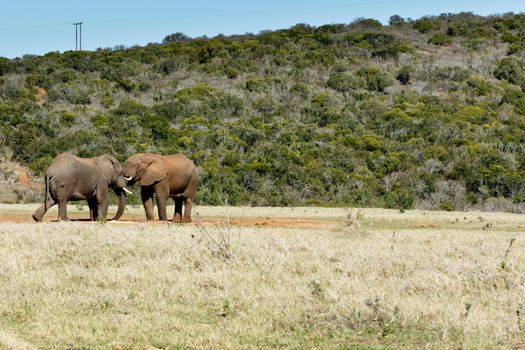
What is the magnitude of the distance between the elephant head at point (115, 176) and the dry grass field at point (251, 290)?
4.91 metres

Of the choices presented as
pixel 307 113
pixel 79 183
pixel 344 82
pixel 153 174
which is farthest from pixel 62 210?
pixel 344 82

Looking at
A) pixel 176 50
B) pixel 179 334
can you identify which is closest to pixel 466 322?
pixel 179 334

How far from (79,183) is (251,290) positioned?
10.3m

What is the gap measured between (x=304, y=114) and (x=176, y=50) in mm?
23948

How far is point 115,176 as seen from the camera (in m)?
20.7

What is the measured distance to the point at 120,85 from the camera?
57656mm

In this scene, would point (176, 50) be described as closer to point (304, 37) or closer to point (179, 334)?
point (304, 37)

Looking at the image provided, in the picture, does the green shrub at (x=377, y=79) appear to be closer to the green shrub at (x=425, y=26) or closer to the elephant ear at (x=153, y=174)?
the green shrub at (x=425, y=26)

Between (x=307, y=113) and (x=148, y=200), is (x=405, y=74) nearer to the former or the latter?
(x=307, y=113)

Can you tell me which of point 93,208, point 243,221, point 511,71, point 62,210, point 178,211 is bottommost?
point 243,221

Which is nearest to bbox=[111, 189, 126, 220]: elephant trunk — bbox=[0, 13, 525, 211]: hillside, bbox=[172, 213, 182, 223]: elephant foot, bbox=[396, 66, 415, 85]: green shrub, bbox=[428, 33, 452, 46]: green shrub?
bbox=[172, 213, 182, 223]: elephant foot

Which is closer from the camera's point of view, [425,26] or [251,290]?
[251,290]

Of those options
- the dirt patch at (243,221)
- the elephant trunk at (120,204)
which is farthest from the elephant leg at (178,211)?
the elephant trunk at (120,204)

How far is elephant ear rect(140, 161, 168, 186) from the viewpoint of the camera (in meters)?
20.7
